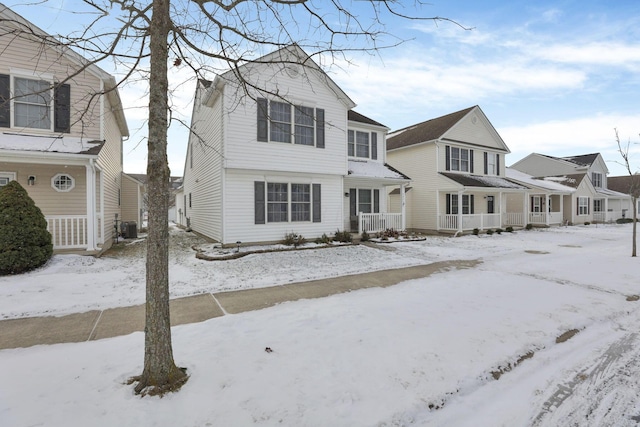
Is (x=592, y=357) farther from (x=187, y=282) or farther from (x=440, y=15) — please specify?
(x=187, y=282)

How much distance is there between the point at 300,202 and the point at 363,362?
8.99 meters

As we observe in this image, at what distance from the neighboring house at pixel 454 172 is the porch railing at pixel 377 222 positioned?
4592 millimetres

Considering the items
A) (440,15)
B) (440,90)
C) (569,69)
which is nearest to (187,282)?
(440,15)

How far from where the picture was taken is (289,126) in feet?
37.5

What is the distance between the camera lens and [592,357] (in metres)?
3.46

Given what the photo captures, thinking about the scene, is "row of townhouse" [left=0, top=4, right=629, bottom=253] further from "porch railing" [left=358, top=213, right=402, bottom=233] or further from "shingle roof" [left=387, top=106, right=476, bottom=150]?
"shingle roof" [left=387, top=106, right=476, bottom=150]

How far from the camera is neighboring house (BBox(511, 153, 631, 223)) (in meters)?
25.3

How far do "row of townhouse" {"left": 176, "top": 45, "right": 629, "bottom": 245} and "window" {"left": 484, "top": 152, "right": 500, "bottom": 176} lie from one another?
2.8 inches

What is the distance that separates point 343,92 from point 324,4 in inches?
379

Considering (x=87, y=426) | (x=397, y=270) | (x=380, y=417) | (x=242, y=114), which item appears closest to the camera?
(x=87, y=426)

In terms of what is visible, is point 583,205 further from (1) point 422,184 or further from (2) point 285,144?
(2) point 285,144

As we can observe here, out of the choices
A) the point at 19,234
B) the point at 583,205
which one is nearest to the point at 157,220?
the point at 19,234

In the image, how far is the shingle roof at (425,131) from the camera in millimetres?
18481

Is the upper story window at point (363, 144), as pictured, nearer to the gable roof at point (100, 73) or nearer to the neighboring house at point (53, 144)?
the gable roof at point (100, 73)
